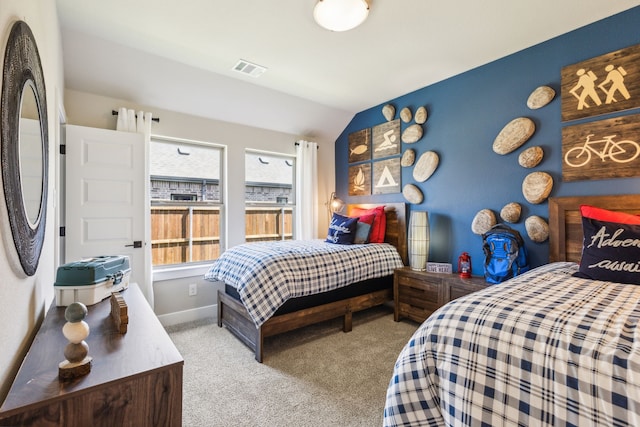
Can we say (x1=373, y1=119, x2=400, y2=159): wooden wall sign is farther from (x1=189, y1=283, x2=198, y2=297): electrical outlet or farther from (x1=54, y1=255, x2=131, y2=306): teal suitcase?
(x1=54, y1=255, x2=131, y2=306): teal suitcase

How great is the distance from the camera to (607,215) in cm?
199

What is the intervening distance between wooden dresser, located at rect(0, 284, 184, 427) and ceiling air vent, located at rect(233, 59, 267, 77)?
8.44ft

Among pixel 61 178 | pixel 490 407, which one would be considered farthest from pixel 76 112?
pixel 490 407

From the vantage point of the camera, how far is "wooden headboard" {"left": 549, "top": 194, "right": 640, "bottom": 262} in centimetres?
221

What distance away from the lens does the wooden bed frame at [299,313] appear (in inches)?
94.7

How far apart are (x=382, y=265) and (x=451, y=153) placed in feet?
4.72

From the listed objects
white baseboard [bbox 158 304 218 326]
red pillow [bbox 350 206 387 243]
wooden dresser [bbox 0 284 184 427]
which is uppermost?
Result: red pillow [bbox 350 206 387 243]

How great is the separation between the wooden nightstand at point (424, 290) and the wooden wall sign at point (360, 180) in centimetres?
136

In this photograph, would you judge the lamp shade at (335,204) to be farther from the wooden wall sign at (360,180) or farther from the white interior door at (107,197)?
the white interior door at (107,197)

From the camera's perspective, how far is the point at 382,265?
317cm

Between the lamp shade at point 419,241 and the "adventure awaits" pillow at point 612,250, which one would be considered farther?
the lamp shade at point 419,241

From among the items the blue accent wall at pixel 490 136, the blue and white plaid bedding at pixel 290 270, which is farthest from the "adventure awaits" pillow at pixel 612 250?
the blue and white plaid bedding at pixel 290 270

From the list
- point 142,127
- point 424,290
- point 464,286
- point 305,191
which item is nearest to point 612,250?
point 464,286

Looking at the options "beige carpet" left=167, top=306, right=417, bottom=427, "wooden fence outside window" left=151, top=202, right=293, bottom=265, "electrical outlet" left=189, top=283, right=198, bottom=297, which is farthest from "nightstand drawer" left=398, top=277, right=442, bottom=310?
"electrical outlet" left=189, top=283, right=198, bottom=297
